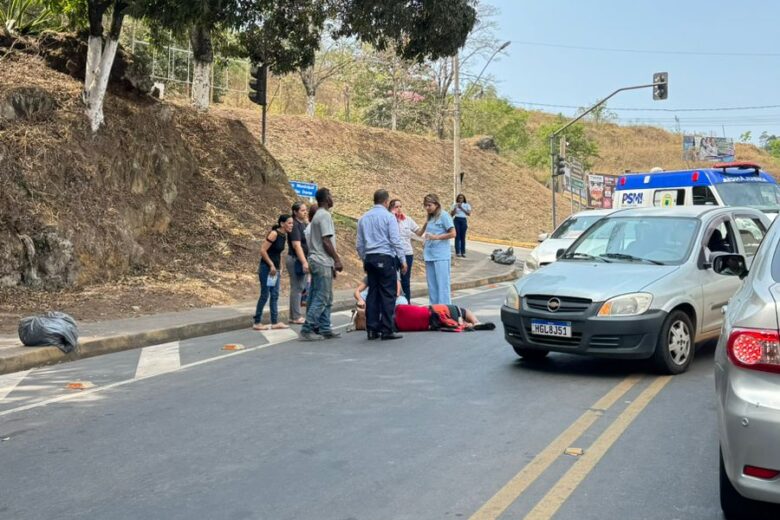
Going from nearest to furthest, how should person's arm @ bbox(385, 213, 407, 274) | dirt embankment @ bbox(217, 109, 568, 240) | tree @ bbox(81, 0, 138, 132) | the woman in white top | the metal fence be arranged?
1. person's arm @ bbox(385, 213, 407, 274)
2. the woman in white top
3. tree @ bbox(81, 0, 138, 132)
4. the metal fence
5. dirt embankment @ bbox(217, 109, 568, 240)

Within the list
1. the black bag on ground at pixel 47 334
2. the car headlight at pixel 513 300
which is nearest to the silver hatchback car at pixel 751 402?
the car headlight at pixel 513 300

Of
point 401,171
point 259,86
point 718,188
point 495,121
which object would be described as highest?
point 495,121

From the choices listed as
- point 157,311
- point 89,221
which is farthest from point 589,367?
point 89,221

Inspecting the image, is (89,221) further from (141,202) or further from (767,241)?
(767,241)

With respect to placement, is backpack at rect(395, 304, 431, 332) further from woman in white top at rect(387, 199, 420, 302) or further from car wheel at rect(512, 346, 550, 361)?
car wheel at rect(512, 346, 550, 361)

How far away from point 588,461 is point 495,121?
206 feet

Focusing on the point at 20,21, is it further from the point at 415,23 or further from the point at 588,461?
the point at 588,461

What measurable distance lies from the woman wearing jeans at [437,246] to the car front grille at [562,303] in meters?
3.70

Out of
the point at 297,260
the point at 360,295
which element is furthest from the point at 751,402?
the point at 297,260

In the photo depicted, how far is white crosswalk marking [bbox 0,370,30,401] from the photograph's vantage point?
25.9ft

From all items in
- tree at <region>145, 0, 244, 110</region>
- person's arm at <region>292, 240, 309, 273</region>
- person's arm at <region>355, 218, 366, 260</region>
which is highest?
tree at <region>145, 0, 244, 110</region>

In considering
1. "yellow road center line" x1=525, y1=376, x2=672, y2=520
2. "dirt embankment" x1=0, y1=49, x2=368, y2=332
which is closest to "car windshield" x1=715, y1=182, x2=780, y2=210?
"dirt embankment" x1=0, y1=49, x2=368, y2=332

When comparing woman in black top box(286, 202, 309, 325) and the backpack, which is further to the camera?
woman in black top box(286, 202, 309, 325)

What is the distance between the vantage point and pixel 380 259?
10281 millimetres
